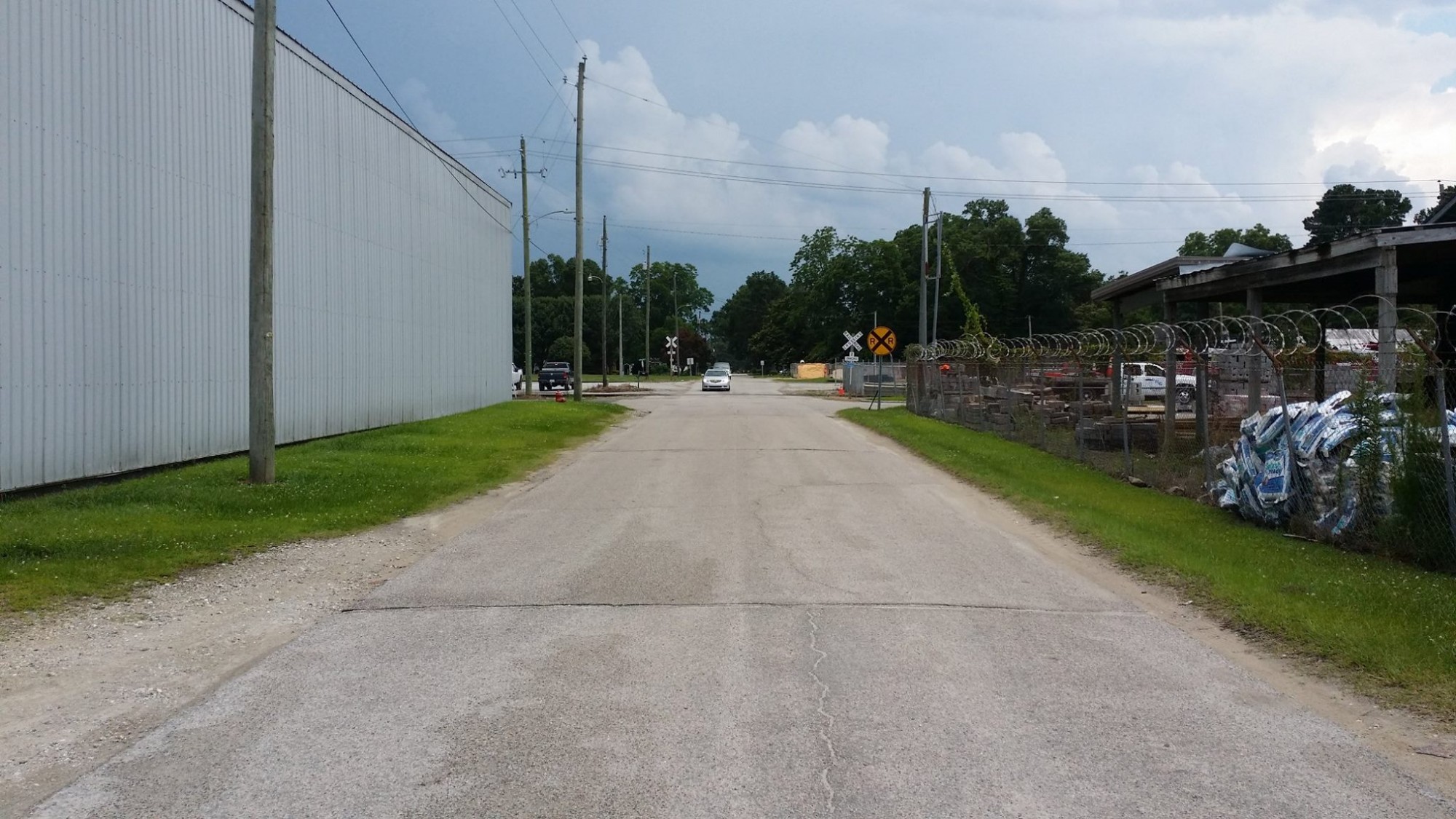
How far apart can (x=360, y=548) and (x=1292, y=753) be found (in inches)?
338

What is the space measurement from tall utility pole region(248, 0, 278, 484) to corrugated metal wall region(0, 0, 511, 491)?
2.03 m

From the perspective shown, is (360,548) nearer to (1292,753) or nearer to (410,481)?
(410,481)

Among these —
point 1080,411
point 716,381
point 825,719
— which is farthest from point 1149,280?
point 716,381

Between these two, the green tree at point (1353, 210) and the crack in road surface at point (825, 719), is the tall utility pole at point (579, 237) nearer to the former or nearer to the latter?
the crack in road surface at point (825, 719)

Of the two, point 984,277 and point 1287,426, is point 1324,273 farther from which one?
point 984,277

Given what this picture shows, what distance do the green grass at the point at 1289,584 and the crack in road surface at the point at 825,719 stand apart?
10.1ft

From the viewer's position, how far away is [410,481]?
1565 centimetres

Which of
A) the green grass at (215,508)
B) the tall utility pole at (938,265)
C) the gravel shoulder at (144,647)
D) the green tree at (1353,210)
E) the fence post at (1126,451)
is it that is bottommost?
the gravel shoulder at (144,647)

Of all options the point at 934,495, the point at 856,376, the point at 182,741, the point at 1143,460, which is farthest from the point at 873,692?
the point at 856,376

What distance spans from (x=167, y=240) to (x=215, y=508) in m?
5.26

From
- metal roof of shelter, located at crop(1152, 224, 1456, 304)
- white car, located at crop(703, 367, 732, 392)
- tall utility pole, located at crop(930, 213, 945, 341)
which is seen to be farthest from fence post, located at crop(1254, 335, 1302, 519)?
white car, located at crop(703, 367, 732, 392)

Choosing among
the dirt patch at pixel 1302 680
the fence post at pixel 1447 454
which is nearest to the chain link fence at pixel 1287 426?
the fence post at pixel 1447 454

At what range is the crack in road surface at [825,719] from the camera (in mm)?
4711

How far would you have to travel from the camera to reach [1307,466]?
1139 centimetres
